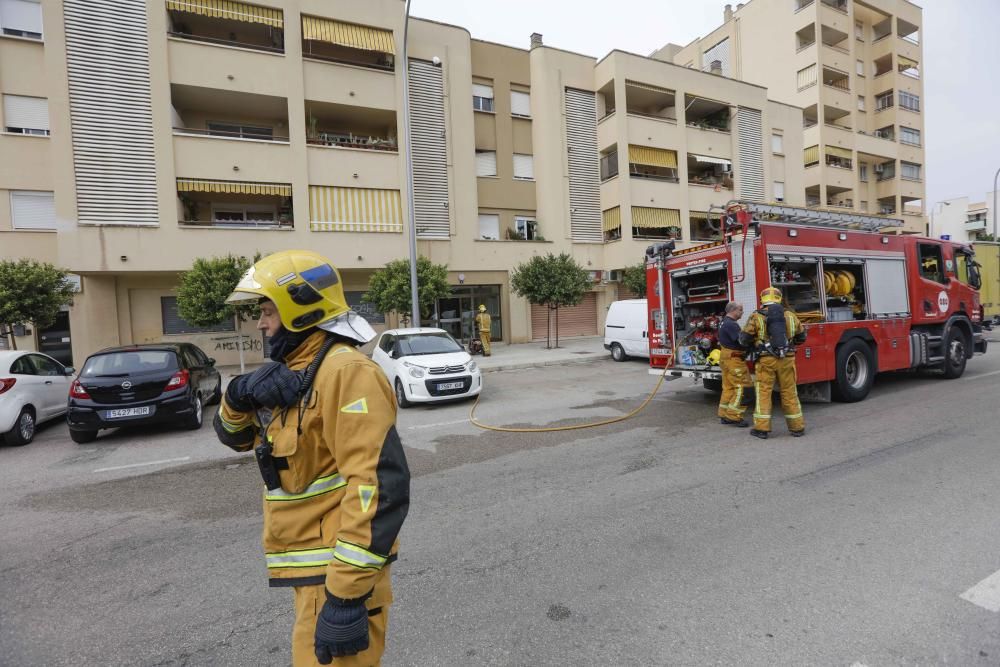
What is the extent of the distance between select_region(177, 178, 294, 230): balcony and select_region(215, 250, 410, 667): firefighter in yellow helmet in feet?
56.0

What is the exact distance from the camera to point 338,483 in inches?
66.1

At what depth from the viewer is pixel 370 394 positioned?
5.16 ft

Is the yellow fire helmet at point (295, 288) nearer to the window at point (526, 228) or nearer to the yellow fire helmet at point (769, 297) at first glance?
the yellow fire helmet at point (769, 297)

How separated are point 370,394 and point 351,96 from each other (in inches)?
775

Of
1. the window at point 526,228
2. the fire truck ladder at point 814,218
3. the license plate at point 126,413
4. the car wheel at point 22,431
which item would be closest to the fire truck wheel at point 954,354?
the fire truck ladder at point 814,218

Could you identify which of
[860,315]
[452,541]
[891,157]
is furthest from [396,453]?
[891,157]

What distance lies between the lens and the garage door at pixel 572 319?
22359mm

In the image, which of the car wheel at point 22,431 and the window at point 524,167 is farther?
the window at point 524,167

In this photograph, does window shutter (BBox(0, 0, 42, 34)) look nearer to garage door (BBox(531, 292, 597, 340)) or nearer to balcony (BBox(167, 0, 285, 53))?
balcony (BBox(167, 0, 285, 53))

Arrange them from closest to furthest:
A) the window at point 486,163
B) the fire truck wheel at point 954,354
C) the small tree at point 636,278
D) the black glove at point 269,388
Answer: the black glove at point 269,388, the fire truck wheel at point 954,354, the small tree at point 636,278, the window at point 486,163

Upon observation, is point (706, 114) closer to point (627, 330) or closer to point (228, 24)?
point (627, 330)

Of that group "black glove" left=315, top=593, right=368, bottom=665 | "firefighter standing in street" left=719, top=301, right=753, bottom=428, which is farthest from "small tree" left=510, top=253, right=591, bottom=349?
"black glove" left=315, top=593, right=368, bottom=665

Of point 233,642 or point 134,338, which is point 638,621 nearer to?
point 233,642

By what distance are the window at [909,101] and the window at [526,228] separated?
1223 inches
